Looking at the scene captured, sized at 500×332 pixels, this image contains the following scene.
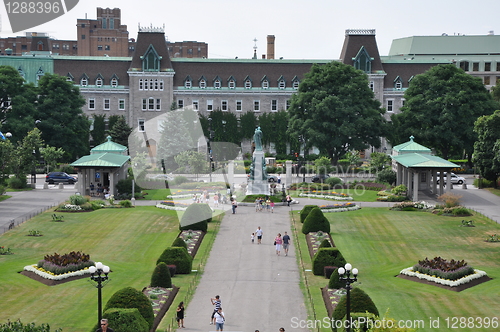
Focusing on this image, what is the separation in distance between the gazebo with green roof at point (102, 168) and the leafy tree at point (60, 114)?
18705 mm

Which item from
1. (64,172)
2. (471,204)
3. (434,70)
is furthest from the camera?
(434,70)

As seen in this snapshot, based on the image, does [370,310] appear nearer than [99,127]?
Yes

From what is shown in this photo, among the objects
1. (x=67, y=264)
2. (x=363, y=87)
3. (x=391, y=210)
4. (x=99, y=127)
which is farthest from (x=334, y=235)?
(x=99, y=127)

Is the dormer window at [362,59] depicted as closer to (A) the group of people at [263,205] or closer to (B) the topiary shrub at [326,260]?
(A) the group of people at [263,205]

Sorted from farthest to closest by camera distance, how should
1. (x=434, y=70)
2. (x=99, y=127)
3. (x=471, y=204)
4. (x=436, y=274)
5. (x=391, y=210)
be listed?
(x=99, y=127) < (x=434, y=70) < (x=471, y=204) < (x=391, y=210) < (x=436, y=274)

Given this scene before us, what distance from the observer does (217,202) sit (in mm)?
63250

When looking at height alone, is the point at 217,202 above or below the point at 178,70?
below

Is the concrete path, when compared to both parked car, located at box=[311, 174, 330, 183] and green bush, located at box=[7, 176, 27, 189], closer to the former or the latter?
parked car, located at box=[311, 174, 330, 183]

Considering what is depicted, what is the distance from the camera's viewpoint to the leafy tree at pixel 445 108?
88000 mm

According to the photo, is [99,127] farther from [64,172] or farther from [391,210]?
[391,210]

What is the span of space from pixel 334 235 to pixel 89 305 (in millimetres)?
22654

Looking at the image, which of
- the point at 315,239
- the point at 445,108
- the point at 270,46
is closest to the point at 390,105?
the point at 270,46

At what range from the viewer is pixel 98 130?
110 metres

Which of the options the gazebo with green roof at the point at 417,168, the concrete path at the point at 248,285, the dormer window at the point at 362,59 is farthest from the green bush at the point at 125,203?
the dormer window at the point at 362,59
